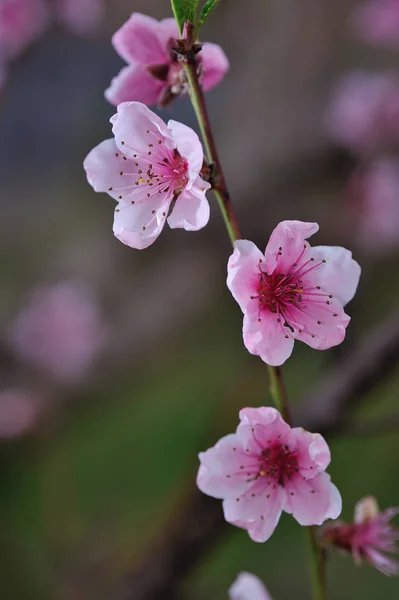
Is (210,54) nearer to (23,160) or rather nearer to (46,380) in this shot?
(46,380)

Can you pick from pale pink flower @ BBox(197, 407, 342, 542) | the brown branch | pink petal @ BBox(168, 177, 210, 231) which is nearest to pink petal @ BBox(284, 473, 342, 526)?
pale pink flower @ BBox(197, 407, 342, 542)

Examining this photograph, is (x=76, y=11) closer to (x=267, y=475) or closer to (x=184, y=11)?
(x=184, y=11)

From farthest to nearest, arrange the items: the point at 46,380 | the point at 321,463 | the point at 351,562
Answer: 1. the point at 46,380
2. the point at 351,562
3. the point at 321,463

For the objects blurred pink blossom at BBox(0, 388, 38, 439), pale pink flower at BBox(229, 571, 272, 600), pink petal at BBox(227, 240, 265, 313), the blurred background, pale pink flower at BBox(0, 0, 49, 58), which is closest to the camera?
pink petal at BBox(227, 240, 265, 313)

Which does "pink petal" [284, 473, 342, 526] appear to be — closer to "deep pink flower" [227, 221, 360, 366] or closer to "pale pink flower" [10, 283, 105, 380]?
"deep pink flower" [227, 221, 360, 366]

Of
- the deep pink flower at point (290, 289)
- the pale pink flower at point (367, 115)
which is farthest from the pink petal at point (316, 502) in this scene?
the pale pink flower at point (367, 115)

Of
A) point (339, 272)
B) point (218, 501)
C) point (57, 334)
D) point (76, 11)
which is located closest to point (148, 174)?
point (339, 272)

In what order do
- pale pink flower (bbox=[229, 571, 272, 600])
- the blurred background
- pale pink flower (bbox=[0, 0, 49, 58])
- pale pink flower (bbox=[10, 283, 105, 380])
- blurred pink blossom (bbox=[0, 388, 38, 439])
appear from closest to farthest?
pale pink flower (bbox=[229, 571, 272, 600]) < pale pink flower (bbox=[0, 0, 49, 58]) < blurred pink blossom (bbox=[0, 388, 38, 439]) < the blurred background < pale pink flower (bbox=[10, 283, 105, 380])

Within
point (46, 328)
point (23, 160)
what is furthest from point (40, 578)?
point (23, 160)
